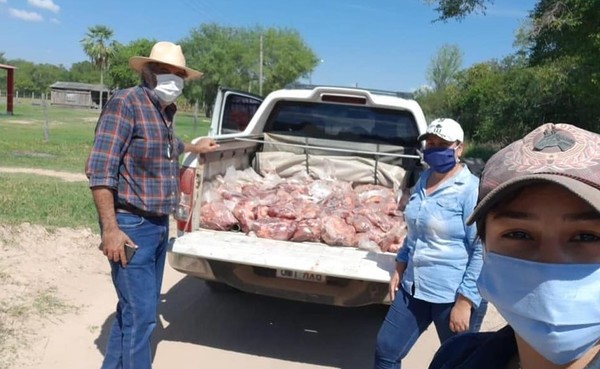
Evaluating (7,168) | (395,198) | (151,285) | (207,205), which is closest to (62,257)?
(207,205)

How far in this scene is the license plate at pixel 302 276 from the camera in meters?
4.49

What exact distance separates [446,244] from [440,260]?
0.32ft

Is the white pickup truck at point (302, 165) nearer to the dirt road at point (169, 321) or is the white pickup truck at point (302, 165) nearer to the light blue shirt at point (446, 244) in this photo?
the dirt road at point (169, 321)

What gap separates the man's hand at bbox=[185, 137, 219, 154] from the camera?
4746 millimetres

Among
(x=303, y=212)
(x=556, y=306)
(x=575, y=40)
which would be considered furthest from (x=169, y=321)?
(x=575, y=40)

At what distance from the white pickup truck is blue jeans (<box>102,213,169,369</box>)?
65 cm

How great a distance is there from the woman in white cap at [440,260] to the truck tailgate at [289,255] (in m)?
0.65

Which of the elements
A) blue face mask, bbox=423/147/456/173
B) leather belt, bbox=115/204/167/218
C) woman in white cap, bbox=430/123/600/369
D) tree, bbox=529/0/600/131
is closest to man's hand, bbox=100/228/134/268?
leather belt, bbox=115/204/167/218

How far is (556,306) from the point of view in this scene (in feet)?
4.57

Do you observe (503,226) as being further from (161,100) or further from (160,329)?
(160,329)

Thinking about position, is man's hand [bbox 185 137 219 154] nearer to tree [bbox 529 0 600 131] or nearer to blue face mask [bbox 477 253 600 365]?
blue face mask [bbox 477 253 600 365]

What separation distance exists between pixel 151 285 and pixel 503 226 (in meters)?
2.92

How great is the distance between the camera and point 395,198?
6.30 metres

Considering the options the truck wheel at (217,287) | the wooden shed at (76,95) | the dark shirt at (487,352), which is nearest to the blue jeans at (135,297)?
the truck wheel at (217,287)
